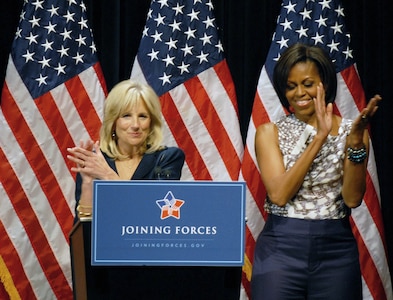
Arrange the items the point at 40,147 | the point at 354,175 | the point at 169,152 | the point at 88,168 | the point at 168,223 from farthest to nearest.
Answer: the point at 40,147, the point at 169,152, the point at 354,175, the point at 88,168, the point at 168,223

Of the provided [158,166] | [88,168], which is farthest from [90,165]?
[158,166]

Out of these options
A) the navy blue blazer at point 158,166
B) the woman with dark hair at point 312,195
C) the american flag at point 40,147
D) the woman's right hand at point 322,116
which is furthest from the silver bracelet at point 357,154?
the american flag at point 40,147

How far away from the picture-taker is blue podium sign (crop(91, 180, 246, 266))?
2.08 meters

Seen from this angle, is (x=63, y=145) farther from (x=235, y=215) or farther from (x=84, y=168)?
(x=235, y=215)

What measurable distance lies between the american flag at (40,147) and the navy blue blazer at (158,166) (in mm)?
1093

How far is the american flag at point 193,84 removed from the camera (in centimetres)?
403

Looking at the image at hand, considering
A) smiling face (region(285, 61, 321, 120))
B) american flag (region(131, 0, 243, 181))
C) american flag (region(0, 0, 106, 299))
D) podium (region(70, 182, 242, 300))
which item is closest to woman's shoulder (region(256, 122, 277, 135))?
smiling face (region(285, 61, 321, 120))

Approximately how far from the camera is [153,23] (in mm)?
4059

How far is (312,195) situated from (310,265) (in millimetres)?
270

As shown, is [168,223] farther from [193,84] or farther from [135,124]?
[193,84]

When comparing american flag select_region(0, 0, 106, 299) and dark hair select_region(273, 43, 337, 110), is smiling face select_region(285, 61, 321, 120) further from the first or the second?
american flag select_region(0, 0, 106, 299)

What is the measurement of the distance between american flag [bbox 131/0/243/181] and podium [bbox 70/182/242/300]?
185 cm

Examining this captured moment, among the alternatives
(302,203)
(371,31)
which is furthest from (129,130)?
(371,31)

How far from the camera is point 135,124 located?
2.89 m
